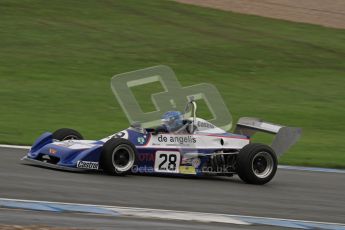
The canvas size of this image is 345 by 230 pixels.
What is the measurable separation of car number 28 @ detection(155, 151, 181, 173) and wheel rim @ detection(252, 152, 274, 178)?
1.10 m

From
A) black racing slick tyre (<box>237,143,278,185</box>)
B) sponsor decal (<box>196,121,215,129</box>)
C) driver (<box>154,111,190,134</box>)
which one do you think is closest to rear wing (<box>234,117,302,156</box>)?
black racing slick tyre (<box>237,143,278,185</box>)

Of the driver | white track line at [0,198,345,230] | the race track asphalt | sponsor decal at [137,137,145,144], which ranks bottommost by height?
white track line at [0,198,345,230]

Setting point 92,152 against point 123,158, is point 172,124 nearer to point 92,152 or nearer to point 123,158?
point 123,158

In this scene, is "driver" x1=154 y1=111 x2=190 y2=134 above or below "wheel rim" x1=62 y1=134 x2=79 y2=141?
above

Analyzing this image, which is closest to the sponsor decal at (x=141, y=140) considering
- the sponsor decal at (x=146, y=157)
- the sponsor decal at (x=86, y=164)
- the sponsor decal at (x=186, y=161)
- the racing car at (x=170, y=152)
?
the racing car at (x=170, y=152)

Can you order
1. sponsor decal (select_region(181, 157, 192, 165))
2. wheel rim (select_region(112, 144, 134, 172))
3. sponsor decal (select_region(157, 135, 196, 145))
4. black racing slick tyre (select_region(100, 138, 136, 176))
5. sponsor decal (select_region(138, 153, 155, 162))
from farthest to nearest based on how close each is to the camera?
sponsor decal (select_region(181, 157, 192, 165))
sponsor decal (select_region(157, 135, 196, 145))
sponsor decal (select_region(138, 153, 155, 162))
wheel rim (select_region(112, 144, 134, 172))
black racing slick tyre (select_region(100, 138, 136, 176))

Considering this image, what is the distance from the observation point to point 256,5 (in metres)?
36.3

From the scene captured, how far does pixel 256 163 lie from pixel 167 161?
1300 millimetres

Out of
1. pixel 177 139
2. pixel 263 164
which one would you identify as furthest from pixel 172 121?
pixel 263 164

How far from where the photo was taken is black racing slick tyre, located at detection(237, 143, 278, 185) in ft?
42.4

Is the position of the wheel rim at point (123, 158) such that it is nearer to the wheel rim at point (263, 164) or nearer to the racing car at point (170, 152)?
the racing car at point (170, 152)

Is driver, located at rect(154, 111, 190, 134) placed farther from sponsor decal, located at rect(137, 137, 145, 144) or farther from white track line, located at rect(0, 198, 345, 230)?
white track line, located at rect(0, 198, 345, 230)

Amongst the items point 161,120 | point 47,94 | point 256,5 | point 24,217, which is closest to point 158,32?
point 256,5

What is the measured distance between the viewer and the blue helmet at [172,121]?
42.5 feet
